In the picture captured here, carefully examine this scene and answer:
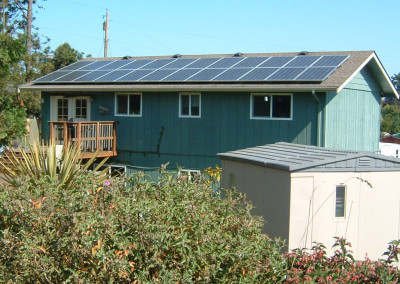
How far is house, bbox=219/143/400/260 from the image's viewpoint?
25.6ft

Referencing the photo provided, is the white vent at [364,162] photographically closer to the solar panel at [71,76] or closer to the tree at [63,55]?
the solar panel at [71,76]

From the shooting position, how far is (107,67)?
2305cm

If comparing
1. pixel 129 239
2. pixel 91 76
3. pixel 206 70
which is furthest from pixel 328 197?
pixel 91 76

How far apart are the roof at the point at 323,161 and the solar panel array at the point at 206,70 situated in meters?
8.30

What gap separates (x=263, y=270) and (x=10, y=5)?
42017mm

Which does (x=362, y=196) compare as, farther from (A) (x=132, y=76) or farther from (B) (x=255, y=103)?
(A) (x=132, y=76)

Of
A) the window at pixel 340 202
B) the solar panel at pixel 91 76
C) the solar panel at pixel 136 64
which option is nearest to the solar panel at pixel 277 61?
the solar panel at pixel 136 64

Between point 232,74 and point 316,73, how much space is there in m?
3.01

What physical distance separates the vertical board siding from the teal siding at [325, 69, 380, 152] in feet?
2.83

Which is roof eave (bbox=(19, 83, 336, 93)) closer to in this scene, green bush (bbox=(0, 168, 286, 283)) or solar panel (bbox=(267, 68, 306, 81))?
solar panel (bbox=(267, 68, 306, 81))

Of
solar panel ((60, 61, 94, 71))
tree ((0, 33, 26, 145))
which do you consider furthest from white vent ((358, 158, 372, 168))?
solar panel ((60, 61, 94, 71))

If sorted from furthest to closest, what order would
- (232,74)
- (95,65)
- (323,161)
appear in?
(95,65) → (232,74) → (323,161)

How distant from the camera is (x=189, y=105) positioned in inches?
773

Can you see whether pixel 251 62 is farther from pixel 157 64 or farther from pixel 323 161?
pixel 323 161
